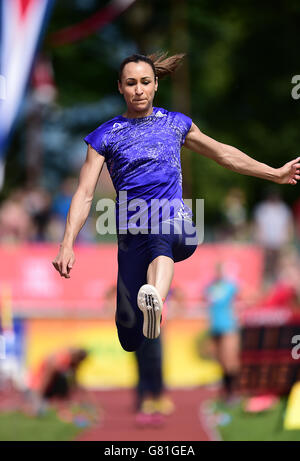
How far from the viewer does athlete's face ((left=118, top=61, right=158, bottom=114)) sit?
16.8 ft

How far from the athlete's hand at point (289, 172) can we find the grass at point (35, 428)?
487 centimetres

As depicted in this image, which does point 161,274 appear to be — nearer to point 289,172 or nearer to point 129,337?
point 129,337

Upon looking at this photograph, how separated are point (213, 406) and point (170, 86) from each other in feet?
41.5

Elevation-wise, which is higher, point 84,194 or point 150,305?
point 84,194

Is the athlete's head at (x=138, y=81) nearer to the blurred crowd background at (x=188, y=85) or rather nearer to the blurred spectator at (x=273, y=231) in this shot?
the blurred spectator at (x=273, y=231)

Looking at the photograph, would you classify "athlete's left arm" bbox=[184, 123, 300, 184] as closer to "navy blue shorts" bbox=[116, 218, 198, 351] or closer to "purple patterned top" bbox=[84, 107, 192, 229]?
"purple patterned top" bbox=[84, 107, 192, 229]

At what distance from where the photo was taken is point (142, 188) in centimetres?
522

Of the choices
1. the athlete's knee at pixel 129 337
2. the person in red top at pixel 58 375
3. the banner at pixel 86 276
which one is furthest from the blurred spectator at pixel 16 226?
the athlete's knee at pixel 129 337

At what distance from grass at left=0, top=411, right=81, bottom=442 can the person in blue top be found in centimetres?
448

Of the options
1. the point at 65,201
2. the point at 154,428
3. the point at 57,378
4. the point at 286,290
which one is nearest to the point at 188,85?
the point at 65,201

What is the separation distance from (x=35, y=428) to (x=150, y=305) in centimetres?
567

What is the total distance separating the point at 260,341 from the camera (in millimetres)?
10289

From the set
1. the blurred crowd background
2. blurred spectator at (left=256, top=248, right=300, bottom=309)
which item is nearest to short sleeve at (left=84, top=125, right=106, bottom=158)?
blurred spectator at (left=256, top=248, right=300, bottom=309)

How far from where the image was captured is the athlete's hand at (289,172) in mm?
5566
